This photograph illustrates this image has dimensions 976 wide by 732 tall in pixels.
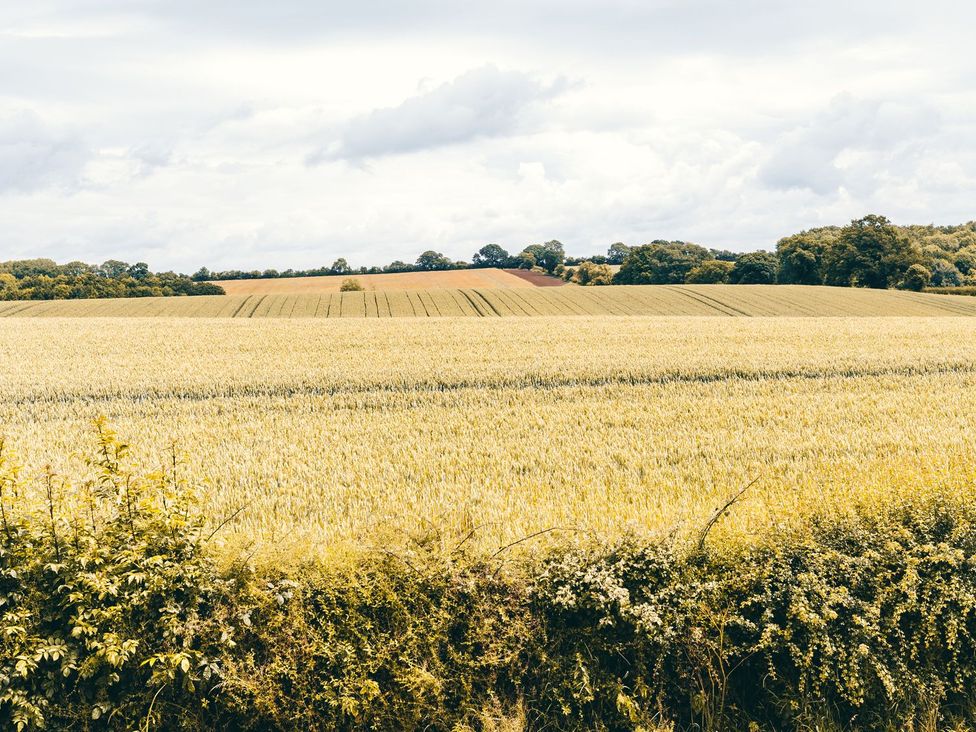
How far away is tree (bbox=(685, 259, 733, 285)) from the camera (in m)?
107

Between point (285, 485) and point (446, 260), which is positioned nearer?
point (285, 485)

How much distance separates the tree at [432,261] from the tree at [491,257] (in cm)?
533

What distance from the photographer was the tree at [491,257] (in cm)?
12575

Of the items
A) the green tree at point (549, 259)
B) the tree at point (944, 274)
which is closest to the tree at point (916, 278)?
the tree at point (944, 274)

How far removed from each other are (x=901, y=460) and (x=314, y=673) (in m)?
9.11

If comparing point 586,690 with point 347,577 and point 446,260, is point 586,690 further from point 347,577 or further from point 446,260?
point 446,260

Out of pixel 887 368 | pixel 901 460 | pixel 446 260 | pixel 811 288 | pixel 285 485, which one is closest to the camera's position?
pixel 285 485

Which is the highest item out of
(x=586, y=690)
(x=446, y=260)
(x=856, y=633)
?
(x=446, y=260)

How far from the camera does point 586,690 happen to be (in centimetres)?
615

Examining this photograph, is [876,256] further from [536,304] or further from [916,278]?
[536,304]

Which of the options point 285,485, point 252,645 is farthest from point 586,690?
point 285,485

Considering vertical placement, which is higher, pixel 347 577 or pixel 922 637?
pixel 347 577

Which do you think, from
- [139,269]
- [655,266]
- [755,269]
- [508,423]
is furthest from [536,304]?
[139,269]

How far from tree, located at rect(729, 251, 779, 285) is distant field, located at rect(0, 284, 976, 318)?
33.9 meters
